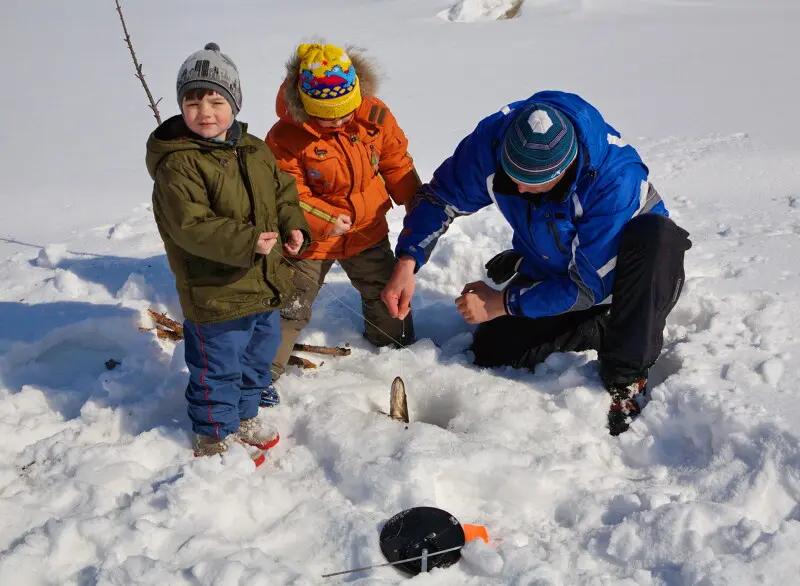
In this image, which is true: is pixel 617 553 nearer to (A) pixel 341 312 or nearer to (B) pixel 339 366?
(B) pixel 339 366

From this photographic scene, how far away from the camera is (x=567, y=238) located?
269 centimetres

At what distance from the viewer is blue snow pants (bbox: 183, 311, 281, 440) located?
2.37m

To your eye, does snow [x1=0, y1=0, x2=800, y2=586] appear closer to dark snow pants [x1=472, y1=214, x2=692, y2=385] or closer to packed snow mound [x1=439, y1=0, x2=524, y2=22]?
dark snow pants [x1=472, y1=214, x2=692, y2=385]

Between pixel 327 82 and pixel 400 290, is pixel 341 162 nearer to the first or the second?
pixel 327 82

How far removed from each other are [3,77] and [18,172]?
4.18 meters

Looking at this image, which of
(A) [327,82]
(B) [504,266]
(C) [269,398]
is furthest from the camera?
(B) [504,266]

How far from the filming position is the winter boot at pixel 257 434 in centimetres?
258

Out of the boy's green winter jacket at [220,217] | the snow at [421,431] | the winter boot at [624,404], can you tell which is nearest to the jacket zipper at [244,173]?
Answer: the boy's green winter jacket at [220,217]

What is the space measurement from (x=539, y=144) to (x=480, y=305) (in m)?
0.86

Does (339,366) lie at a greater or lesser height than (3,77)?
lesser

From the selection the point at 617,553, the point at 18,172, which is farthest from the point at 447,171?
the point at 18,172

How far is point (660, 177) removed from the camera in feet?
16.3

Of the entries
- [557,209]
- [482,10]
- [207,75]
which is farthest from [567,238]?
[482,10]

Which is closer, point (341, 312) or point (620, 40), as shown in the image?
point (341, 312)
